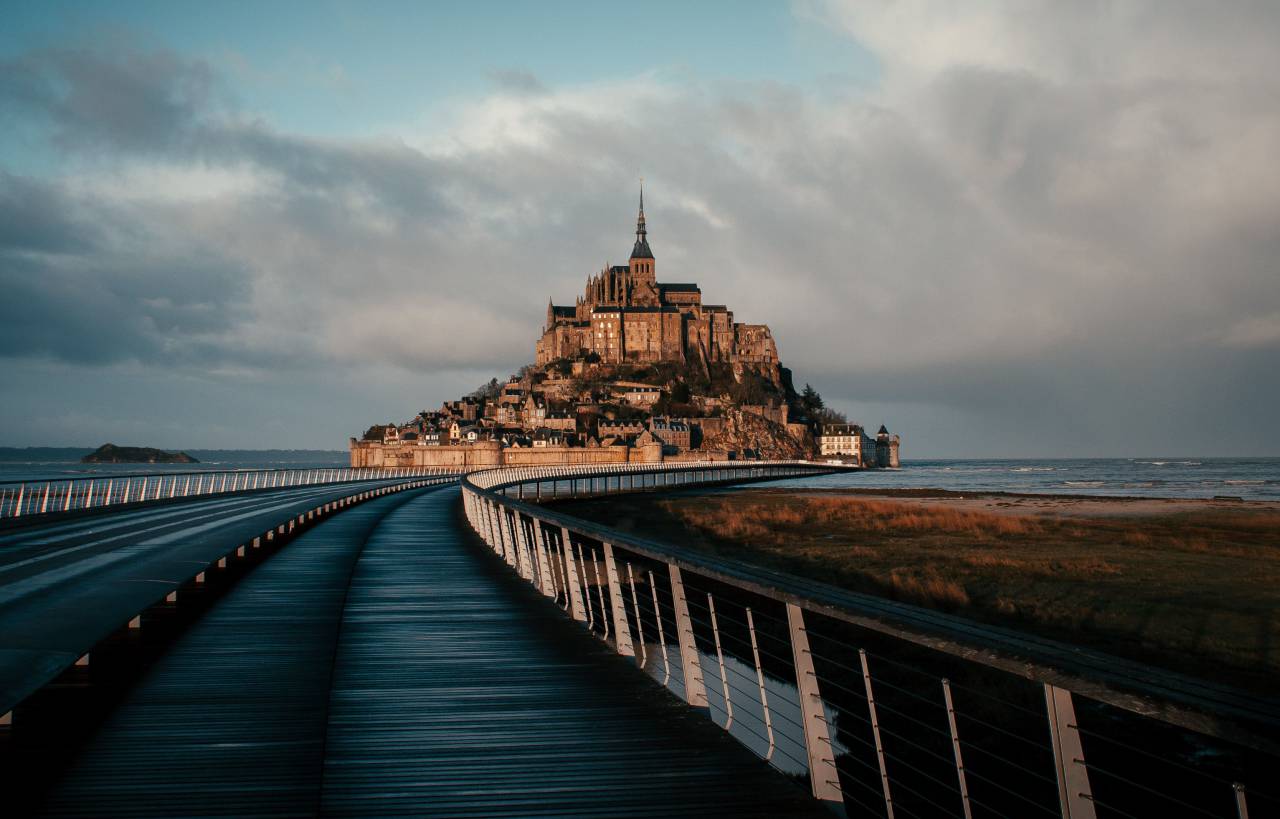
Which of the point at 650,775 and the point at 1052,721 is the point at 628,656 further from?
the point at 1052,721

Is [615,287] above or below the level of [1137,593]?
above

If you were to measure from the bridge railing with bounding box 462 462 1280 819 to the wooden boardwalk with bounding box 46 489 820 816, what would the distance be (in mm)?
499

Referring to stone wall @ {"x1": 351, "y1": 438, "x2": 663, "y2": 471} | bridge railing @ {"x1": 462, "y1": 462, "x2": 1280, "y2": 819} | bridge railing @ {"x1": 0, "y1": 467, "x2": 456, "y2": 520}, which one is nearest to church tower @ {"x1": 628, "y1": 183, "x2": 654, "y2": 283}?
stone wall @ {"x1": 351, "y1": 438, "x2": 663, "y2": 471}

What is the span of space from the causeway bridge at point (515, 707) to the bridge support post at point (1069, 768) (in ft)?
0.03

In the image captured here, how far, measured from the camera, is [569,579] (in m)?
10.1

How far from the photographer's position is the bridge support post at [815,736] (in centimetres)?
455

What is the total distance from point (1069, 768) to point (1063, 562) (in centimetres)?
2334

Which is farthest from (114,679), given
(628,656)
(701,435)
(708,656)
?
(701,435)

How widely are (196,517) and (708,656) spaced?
14.6 m

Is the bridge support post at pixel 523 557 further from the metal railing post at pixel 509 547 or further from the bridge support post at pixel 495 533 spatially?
the bridge support post at pixel 495 533

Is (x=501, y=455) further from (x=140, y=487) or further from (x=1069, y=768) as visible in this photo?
(x=1069, y=768)

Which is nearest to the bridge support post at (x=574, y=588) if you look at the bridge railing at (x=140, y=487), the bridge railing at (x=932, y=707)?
the bridge railing at (x=932, y=707)

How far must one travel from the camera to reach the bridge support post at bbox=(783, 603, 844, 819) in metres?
4.55

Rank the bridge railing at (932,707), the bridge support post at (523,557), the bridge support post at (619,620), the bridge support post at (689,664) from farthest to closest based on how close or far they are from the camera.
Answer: the bridge support post at (523,557) → the bridge support post at (619,620) → the bridge support post at (689,664) → the bridge railing at (932,707)
